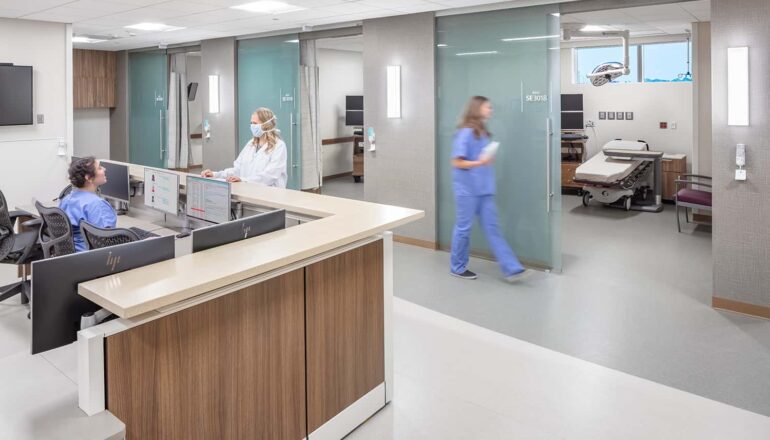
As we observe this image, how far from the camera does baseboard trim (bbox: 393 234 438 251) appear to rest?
6465 millimetres

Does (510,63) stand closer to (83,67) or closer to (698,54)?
(698,54)

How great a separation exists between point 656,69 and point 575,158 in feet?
6.45

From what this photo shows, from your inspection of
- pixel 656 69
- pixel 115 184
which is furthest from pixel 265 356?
pixel 656 69

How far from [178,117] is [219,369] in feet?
29.5

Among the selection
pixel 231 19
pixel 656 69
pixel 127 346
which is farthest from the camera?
pixel 656 69

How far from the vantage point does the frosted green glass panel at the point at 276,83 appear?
7.97 meters

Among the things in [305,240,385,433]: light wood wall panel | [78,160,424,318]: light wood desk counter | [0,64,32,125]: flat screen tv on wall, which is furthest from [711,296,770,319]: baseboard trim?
[0,64,32,125]: flat screen tv on wall

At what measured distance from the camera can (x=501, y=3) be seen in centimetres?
551

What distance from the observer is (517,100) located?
566 centimetres

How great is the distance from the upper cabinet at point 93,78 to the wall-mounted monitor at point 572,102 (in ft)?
27.0

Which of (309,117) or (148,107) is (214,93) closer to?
(309,117)

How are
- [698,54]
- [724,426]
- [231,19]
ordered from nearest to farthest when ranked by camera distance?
[724,426] → [231,19] → [698,54]

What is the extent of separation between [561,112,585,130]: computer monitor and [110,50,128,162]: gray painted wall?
26.0 feet

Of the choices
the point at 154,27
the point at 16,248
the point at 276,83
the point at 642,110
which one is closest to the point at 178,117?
the point at 154,27
